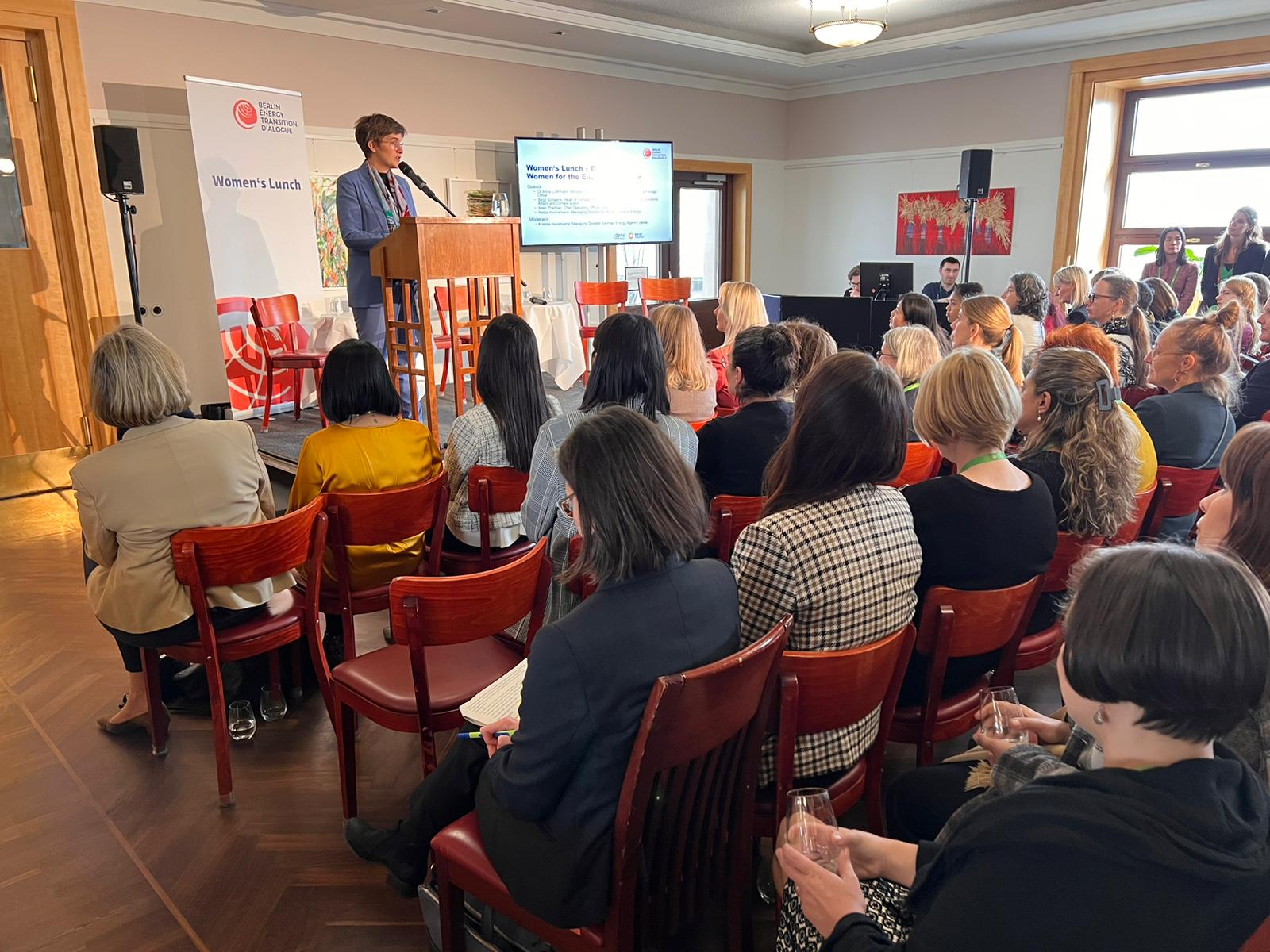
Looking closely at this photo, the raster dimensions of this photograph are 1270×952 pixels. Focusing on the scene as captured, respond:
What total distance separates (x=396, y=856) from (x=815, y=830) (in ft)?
3.66

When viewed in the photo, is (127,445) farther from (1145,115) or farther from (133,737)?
(1145,115)

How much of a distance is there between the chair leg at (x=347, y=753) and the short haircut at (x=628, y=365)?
1150 millimetres

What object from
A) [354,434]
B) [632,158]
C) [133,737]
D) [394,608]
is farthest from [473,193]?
[394,608]

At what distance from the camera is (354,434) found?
2713mm

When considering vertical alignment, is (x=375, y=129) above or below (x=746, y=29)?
below

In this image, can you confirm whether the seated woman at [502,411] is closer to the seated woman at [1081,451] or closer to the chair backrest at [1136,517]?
the seated woman at [1081,451]

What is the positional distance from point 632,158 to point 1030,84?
12.7ft

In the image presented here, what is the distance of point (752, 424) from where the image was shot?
2.70 meters

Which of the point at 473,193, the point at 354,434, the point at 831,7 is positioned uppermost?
the point at 831,7

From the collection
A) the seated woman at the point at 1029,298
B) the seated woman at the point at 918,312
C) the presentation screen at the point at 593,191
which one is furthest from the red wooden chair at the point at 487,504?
the presentation screen at the point at 593,191

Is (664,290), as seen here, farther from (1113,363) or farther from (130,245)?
(1113,363)

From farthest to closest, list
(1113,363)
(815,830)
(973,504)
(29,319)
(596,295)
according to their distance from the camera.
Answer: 1. (596,295)
2. (29,319)
3. (1113,363)
4. (973,504)
5. (815,830)

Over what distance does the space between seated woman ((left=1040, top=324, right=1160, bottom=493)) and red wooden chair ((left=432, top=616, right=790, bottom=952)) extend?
5.19ft

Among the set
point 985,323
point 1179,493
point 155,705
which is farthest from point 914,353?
point 155,705
